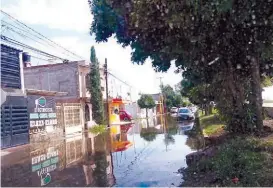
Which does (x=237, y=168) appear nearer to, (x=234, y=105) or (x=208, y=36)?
(x=208, y=36)

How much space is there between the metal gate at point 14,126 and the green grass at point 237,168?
509 inches

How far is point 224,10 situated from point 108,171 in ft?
19.0

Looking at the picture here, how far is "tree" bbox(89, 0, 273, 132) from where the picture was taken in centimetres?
781

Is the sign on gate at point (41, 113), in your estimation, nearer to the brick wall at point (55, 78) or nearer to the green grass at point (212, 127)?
the brick wall at point (55, 78)

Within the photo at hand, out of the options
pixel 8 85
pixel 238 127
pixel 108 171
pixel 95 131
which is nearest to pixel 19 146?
pixel 8 85

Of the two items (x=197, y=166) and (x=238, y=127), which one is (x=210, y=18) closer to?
(x=197, y=166)

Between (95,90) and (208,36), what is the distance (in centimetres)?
2725

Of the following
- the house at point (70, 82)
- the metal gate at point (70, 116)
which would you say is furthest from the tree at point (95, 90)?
the metal gate at point (70, 116)

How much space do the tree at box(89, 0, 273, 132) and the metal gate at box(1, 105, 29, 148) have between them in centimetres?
1025

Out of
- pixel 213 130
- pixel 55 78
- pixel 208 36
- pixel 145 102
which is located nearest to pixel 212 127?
pixel 213 130

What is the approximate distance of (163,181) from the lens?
884 cm

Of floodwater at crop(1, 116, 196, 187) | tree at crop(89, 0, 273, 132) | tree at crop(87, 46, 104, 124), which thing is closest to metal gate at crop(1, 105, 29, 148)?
floodwater at crop(1, 116, 196, 187)

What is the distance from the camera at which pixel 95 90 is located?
35594mm

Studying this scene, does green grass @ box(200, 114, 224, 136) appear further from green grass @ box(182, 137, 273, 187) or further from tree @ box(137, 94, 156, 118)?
tree @ box(137, 94, 156, 118)
